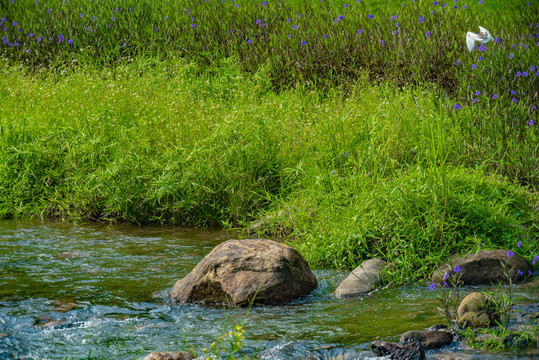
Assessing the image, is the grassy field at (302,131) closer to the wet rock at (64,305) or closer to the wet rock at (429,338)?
the wet rock at (429,338)

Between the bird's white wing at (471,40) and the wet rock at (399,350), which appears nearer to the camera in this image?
the wet rock at (399,350)

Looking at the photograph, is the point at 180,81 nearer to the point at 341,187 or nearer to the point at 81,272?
the point at 341,187

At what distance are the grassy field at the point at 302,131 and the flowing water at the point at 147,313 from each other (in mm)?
873

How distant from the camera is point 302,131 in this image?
8.27 meters

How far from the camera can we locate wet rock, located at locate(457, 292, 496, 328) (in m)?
3.97

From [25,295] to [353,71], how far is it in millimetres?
7162

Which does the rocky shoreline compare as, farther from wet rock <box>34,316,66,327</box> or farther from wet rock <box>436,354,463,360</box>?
wet rock <box>34,316,66,327</box>

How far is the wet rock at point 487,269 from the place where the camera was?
5105 millimetres

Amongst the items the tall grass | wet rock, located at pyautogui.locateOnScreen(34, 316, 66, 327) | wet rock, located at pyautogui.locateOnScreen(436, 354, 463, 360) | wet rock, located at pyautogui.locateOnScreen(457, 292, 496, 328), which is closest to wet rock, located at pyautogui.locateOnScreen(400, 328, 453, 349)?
wet rock, located at pyautogui.locateOnScreen(436, 354, 463, 360)

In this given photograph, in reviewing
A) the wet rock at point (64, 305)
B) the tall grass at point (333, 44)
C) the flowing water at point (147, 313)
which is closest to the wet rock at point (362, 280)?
the flowing water at point (147, 313)

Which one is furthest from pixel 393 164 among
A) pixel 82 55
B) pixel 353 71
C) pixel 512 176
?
pixel 82 55

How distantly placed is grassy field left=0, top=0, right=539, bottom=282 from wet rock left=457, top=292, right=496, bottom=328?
111cm

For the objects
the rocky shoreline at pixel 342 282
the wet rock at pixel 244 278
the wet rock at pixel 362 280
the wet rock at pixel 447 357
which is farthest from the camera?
the wet rock at pixel 362 280

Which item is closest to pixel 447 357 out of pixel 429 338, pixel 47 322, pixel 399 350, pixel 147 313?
pixel 429 338
